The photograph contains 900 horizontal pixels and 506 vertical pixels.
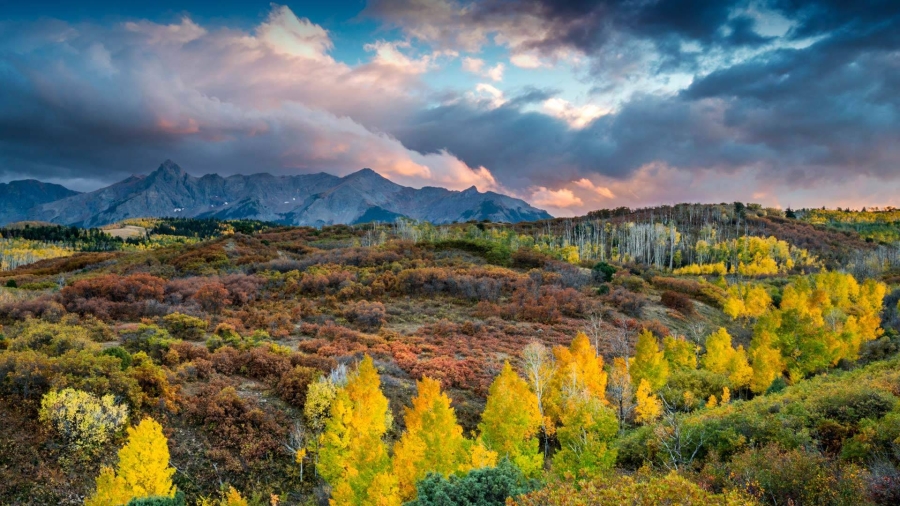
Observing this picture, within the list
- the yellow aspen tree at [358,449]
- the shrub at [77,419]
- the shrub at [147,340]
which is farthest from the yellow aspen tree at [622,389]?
the shrub at [147,340]

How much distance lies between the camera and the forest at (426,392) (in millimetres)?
13828

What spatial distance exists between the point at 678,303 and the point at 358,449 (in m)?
51.6

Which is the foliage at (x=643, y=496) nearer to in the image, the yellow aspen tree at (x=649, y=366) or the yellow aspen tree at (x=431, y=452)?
the yellow aspen tree at (x=431, y=452)

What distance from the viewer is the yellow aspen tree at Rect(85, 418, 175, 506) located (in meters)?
13.4

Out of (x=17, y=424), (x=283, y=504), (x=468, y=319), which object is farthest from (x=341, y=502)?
(x=468, y=319)

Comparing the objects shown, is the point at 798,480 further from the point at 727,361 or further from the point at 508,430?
the point at 727,361

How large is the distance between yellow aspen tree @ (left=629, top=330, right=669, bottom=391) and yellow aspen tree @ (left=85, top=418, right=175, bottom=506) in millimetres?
25092

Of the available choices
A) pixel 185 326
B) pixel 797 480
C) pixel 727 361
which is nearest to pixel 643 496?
pixel 797 480

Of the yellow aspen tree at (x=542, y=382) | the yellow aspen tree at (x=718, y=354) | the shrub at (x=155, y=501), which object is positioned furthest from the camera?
the yellow aspen tree at (x=718, y=354)

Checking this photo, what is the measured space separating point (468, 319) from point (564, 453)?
29269 millimetres

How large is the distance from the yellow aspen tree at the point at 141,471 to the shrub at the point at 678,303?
54.2 meters

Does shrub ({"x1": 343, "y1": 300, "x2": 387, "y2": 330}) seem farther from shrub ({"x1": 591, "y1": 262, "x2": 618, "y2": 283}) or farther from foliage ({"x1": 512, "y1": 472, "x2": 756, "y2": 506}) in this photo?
shrub ({"x1": 591, "y1": 262, "x2": 618, "y2": 283})

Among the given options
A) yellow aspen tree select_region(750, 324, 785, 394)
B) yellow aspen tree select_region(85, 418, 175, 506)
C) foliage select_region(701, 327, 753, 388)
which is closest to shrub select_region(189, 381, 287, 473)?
yellow aspen tree select_region(85, 418, 175, 506)

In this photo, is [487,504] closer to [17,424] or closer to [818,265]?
[17,424]
